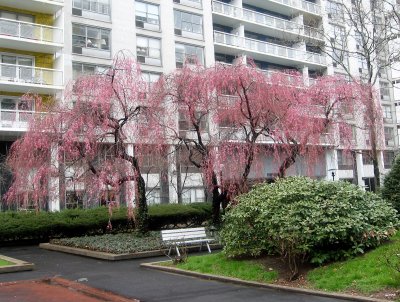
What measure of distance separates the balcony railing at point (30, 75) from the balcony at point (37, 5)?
4638mm

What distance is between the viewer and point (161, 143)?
727 inches

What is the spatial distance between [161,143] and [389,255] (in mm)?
10671

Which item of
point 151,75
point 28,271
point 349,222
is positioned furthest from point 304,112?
point 151,75

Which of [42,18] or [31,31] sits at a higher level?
[42,18]

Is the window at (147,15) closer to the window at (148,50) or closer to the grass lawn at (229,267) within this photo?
the window at (148,50)

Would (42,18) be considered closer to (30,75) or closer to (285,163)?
(30,75)

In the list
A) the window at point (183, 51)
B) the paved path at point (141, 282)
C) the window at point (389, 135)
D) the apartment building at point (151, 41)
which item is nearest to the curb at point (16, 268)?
the paved path at point (141, 282)

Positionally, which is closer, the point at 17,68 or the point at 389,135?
the point at 17,68

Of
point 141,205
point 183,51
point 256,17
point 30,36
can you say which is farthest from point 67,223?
point 256,17

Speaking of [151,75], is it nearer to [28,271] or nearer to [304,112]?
[304,112]

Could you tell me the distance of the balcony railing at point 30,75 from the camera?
3006 cm

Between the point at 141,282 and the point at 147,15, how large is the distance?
30258 mm

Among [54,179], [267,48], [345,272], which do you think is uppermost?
[267,48]

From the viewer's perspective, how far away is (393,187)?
43.2 ft
